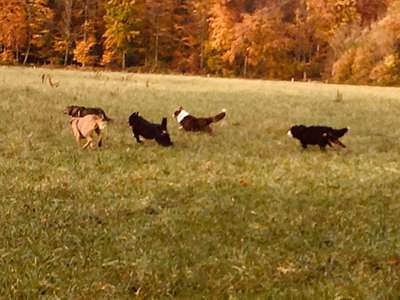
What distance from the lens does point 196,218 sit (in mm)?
5469

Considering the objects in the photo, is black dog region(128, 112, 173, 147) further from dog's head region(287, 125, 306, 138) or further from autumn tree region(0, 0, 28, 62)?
autumn tree region(0, 0, 28, 62)

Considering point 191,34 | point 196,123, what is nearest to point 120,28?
point 191,34

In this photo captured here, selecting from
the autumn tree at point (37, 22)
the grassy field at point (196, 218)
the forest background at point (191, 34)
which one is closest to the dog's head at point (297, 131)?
the grassy field at point (196, 218)

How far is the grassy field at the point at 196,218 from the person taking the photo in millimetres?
4066

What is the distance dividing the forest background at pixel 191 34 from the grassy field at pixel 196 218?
4294cm

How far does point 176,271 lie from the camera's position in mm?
4227

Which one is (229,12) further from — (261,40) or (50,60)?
(50,60)

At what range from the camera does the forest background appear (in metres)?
52.9

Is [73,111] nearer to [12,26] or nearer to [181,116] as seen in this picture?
[181,116]

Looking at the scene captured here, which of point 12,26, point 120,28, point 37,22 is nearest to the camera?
point 12,26

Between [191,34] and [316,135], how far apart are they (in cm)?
4835

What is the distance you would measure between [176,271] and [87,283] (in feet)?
2.00

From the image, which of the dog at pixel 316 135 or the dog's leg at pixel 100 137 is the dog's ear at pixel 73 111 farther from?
the dog at pixel 316 135

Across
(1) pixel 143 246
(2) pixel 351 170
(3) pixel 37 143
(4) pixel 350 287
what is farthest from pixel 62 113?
(4) pixel 350 287
